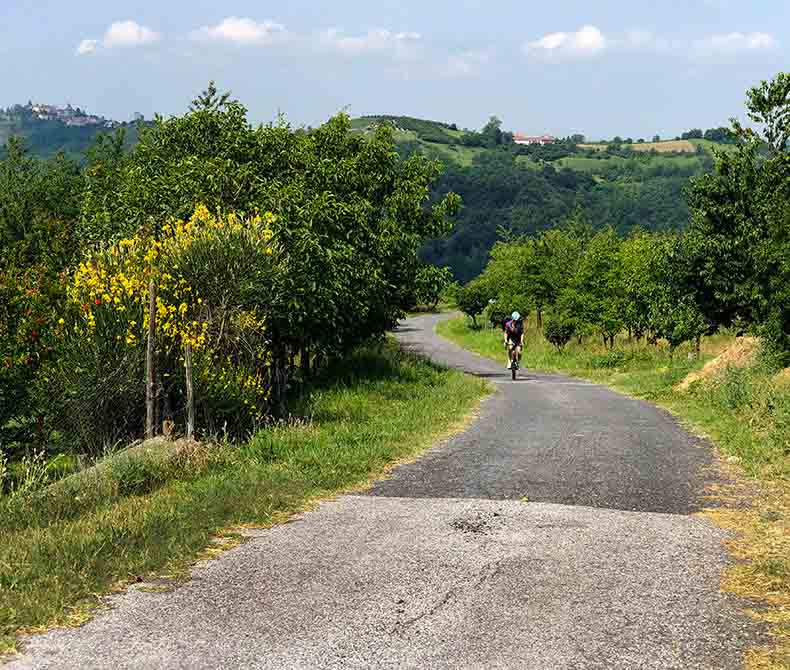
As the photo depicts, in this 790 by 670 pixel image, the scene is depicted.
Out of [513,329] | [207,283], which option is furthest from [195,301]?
[513,329]

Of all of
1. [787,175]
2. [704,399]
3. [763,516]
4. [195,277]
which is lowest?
[704,399]

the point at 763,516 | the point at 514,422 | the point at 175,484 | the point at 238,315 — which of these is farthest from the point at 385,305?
the point at 763,516

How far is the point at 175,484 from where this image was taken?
9.76 m

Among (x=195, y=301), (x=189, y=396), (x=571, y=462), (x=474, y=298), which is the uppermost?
(x=195, y=301)

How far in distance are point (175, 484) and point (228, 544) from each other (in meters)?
2.83

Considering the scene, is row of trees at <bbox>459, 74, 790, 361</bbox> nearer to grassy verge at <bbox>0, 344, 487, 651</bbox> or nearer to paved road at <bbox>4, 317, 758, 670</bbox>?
grassy verge at <bbox>0, 344, 487, 651</bbox>

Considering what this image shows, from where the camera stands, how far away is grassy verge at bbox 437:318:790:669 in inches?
231

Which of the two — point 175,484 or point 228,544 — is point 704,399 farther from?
point 228,544

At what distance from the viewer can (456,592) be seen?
231 inches

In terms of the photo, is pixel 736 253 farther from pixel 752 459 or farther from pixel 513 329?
pixel 752 459

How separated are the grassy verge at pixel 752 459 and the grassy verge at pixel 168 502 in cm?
404

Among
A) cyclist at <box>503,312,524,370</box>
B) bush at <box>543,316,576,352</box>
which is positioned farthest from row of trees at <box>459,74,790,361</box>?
bush at <box>543,316,576,352</box>

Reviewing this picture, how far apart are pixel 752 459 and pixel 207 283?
8.29 meters

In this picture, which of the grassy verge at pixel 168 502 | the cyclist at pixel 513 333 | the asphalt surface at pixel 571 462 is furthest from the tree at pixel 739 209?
the grassy verge at pixel 168 502
